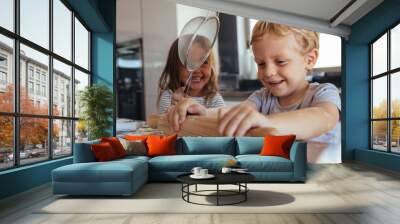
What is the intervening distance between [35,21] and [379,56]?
664 centimetres

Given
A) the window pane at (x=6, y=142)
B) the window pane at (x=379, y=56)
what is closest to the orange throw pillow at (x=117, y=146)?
the window pane at (x=6, y=142)

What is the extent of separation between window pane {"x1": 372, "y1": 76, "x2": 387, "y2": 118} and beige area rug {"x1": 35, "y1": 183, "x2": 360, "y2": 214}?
3.70 metres

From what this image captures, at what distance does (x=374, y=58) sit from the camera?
8.38 m

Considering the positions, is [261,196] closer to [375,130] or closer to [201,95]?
[201,95]

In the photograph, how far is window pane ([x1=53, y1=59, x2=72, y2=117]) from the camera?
617 cm

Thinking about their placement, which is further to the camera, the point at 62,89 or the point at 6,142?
the point at 62,89

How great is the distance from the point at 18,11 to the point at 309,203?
4187 millimetres

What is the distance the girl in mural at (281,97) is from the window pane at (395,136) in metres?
1.29

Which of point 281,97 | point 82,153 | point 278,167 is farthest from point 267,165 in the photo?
point 281,97

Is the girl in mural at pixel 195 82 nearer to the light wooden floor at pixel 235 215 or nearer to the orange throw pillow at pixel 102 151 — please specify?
the orange throw pillow at pixel 102 151

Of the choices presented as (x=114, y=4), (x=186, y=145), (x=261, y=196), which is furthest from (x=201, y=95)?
(x=261, y=196)

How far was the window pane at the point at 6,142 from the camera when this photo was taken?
177 inches

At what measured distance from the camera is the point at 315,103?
26.2 ft

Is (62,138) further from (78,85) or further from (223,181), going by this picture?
(223,181)
